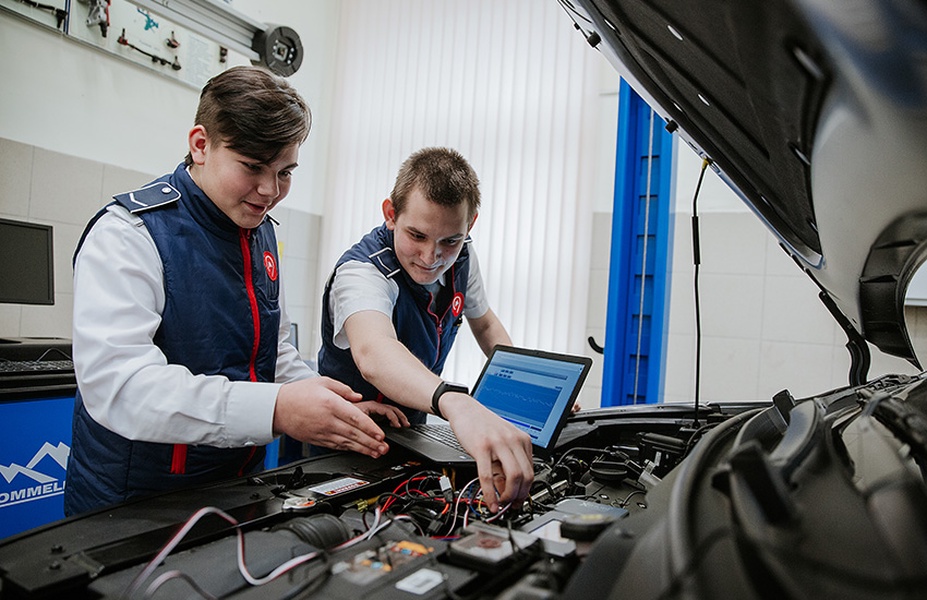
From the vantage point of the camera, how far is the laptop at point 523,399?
110 cm

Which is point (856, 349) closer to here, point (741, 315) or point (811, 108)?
point (811, 108)

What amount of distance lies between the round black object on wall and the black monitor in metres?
1.06

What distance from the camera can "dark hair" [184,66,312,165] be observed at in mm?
1021

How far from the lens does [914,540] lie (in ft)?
1.17

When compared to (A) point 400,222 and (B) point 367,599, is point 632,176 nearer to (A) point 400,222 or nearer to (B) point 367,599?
(A) point 400,222

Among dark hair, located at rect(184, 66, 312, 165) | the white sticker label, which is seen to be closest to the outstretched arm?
the white sticker label

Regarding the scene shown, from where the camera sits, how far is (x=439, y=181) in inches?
52.7

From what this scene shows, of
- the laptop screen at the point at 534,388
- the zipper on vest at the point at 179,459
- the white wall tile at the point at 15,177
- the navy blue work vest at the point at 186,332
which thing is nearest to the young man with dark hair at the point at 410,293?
the laptop screen at the point at 534,388

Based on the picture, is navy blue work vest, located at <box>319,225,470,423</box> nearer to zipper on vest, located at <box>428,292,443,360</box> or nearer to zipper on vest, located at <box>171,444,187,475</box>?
zipper on vest, located at <box>428,292,443,360</box>

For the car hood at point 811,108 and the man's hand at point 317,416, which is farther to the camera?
the man's hand at point 317,416

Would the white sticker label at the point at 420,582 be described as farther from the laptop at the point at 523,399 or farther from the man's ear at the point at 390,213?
the man's ear at the point at 390,213

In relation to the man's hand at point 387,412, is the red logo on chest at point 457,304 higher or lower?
higher

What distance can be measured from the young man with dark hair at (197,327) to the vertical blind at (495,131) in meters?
2.08

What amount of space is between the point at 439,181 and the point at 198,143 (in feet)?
1.57
